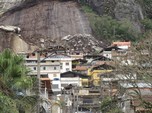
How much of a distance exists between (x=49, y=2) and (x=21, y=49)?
17.7 meters

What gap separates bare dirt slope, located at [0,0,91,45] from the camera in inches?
4070

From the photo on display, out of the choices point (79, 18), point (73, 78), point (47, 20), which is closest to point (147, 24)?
point (79, 18)

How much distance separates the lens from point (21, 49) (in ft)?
323

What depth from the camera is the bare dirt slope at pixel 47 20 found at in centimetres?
10338

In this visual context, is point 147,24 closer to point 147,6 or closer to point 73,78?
point 147,6

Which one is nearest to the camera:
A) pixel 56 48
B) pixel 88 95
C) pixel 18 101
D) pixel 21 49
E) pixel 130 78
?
pixel 18 101

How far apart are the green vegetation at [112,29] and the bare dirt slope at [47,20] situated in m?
1.75

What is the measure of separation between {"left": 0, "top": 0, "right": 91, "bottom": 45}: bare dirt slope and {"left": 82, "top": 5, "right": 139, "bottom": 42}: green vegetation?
1.75m

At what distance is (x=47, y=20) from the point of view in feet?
351

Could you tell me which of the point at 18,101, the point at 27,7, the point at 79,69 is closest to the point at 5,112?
the point at 18,101

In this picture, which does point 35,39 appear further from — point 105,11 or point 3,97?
point 3,97

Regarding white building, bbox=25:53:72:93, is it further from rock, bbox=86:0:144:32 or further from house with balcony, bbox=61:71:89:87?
rock, bbox=86:0:144:32

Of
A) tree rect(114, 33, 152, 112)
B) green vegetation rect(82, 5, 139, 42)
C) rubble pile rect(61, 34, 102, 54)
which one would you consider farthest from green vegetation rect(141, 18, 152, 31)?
tree rect(114, 33, 152, 112)

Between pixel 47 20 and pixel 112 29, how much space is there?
1333 centimetres
